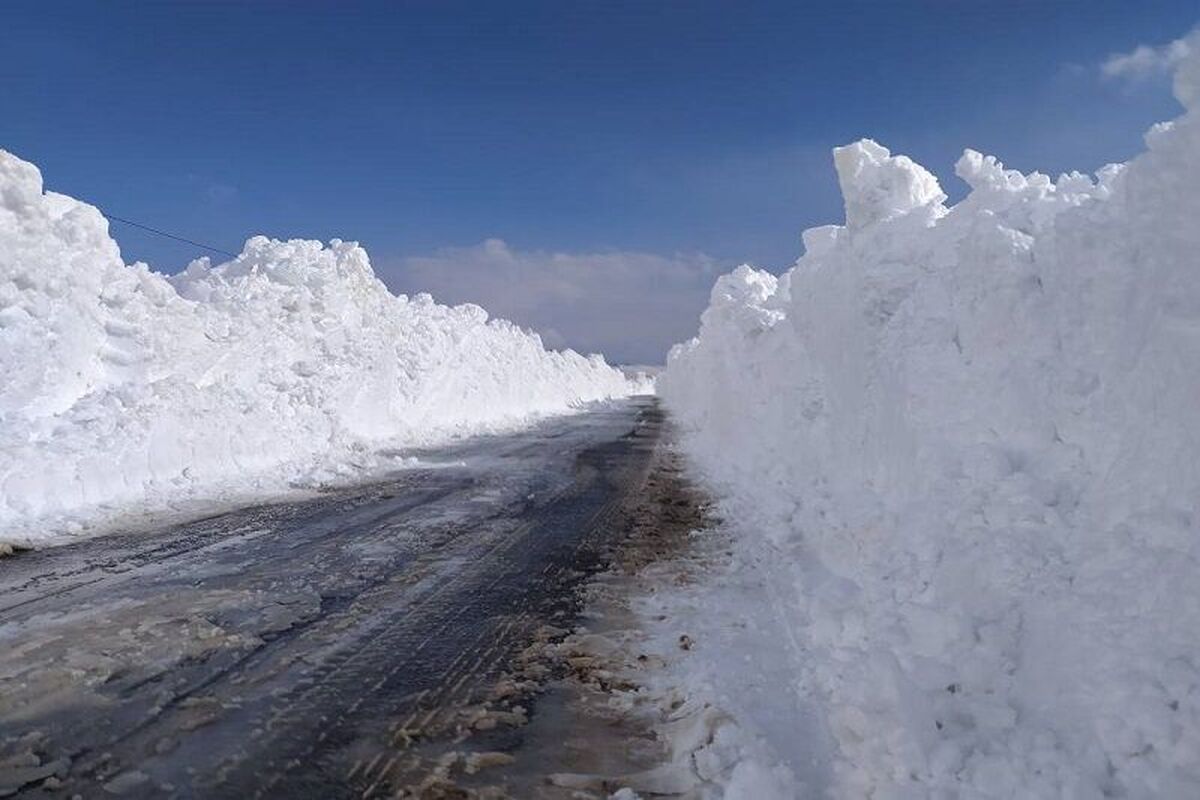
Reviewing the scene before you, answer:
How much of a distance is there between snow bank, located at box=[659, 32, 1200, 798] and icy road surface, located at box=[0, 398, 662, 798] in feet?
7.32

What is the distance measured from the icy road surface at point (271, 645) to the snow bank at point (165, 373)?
2.65 meters

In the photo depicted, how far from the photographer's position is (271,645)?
565cm

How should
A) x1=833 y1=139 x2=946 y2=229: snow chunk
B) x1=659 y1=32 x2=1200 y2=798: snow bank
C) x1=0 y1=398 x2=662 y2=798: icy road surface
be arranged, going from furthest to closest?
x1=833 y1=139 x2=946 y2=229: snow chunk
x1=0 y1=398 x2=662 y2=798: icy road surface
x1=659 y1=32 x2=1200 y2=798: snow bank

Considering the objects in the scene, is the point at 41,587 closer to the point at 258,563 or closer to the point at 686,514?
the point at 258,563

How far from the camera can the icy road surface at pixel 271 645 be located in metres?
4.03

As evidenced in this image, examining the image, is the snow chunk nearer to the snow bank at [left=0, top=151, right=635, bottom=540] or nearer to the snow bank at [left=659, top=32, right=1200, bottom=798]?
the snow bank at [left=659, top=32, right=1200, bottom=798]

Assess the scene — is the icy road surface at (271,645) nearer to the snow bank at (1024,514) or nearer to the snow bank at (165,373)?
the snow bank at (1024,514)

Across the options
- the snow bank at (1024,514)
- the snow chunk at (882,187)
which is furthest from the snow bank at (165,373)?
the snow chunk at (882,187)

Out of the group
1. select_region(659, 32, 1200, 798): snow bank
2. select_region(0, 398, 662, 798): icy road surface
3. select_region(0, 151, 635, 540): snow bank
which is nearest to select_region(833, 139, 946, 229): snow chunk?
select_region(659, 32, 1200, 798): snow bank

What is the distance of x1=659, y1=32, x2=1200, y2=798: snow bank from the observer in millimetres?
3557

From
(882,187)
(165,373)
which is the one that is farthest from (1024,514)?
(165,373)

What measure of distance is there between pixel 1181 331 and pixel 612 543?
20.7ft

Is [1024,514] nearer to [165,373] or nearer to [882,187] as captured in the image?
[882,187]

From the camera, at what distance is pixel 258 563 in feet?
26.2
